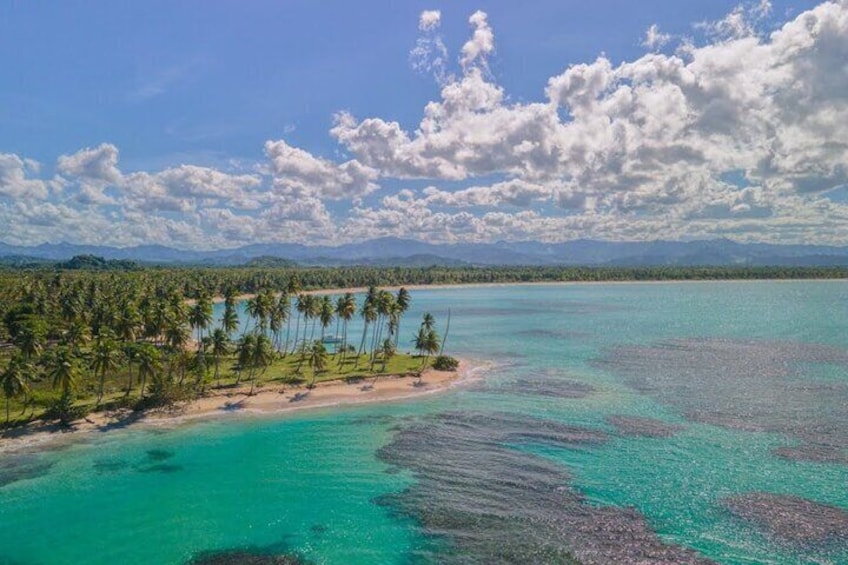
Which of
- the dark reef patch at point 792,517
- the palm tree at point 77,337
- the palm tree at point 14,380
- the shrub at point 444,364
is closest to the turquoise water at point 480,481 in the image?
the dark reef patch at point 792,517

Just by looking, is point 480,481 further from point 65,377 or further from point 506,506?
point 65,377

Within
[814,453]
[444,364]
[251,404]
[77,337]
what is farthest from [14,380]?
[814,453]

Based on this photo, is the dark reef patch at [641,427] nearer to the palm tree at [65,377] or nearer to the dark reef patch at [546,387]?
the dark reef patch at [546,387]

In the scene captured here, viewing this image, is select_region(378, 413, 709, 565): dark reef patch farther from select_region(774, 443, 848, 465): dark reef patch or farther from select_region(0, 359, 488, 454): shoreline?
select_region(0, 359, 488, 454): shoreline

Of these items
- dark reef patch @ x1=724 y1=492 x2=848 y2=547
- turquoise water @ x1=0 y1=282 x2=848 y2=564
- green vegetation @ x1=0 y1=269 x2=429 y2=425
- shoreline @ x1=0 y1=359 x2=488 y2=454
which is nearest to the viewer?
dark reef patch @ x1=724 y1=492 x2=848 y2=547

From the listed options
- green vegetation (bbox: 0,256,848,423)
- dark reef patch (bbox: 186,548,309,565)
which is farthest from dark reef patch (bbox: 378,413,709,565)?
green vegetation (bbox: 0,256,848,423)

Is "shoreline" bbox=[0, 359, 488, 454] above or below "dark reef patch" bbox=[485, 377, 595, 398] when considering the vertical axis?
below
